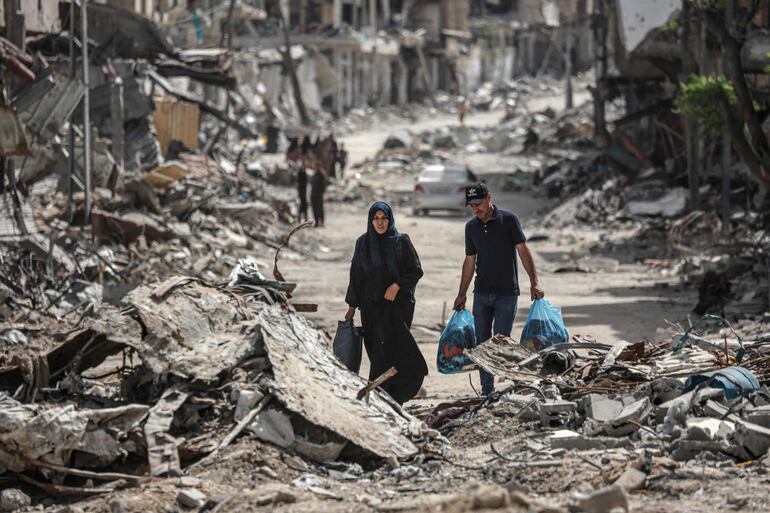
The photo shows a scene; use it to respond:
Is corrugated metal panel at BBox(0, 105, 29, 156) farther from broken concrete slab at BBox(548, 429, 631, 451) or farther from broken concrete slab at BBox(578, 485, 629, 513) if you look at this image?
broken concrete slab at BBox(578, 485, 629, 513)

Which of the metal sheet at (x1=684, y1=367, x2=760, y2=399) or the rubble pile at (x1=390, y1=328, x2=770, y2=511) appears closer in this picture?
the rubble pile at (x1=390, y1=328, x2=770, y2=511)

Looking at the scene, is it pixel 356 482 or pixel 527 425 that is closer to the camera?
pixel 356 482

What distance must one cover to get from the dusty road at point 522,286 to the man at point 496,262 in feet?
4.29

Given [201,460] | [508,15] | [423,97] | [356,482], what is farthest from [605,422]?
[508,15]

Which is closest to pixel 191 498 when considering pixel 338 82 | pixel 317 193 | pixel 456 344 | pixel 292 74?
pixel 456 344

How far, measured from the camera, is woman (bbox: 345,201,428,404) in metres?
9.41

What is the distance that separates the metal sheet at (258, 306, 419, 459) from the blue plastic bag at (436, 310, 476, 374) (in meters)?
1.15

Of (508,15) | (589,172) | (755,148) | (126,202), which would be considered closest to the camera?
(755,148)

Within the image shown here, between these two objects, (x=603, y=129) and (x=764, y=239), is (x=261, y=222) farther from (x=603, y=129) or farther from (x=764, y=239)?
(x=603, y=129)

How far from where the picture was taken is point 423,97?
247ft

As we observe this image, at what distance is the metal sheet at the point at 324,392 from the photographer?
25.3 feet

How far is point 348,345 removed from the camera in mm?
9508

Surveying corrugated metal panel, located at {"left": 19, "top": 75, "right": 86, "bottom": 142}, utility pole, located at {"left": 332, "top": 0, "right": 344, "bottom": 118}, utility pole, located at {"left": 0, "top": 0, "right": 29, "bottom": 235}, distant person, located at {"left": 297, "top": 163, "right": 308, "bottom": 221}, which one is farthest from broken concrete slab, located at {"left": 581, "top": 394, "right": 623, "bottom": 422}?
utility pole, located at {"left": 332, "top": 0, "right": 344, "bottom": 118}

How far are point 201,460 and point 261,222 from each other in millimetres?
17554
